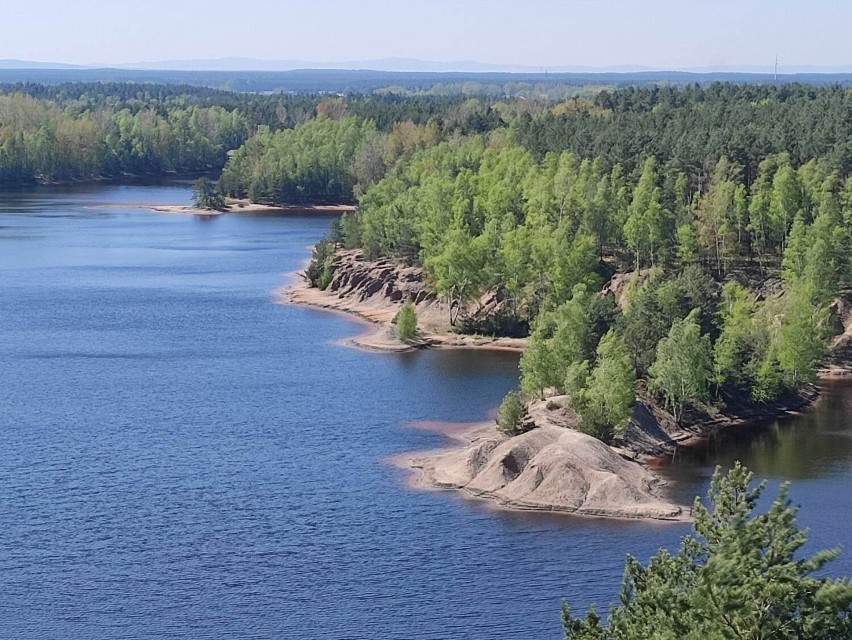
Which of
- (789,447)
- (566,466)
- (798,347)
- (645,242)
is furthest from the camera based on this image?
(645,242)

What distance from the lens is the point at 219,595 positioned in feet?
160

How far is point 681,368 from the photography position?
72.6m

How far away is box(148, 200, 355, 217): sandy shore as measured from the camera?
17288 cm

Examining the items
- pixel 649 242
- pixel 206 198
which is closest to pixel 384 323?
pixel 649 242

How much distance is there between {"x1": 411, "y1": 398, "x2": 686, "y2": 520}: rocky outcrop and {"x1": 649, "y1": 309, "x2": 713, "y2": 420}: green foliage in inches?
357

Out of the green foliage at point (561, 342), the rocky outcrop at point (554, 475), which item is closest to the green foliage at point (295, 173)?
the green foliage at point (561, 342)

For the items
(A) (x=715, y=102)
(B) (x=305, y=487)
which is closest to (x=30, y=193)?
(A) (x=715, y=102)

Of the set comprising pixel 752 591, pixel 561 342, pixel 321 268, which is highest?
pixel 752 591

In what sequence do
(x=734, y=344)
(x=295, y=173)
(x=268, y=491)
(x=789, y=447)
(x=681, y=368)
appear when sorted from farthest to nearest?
(x=295, y=173) → (x=734, y=344) → (x=681, y=368) → (x=789, y=447) → (x=268, y=491)

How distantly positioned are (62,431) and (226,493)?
1298 centimetres

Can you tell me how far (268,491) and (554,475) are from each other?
11.3 meters

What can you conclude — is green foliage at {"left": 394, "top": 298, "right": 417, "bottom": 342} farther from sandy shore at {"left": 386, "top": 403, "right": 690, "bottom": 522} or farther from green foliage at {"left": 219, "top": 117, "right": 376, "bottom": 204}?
green foliage at {"left": 219, "top": 117, "right": 376, "bottom": 204}

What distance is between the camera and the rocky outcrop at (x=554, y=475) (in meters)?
58.2

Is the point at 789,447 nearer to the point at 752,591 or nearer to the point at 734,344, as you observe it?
the point at 734,344
